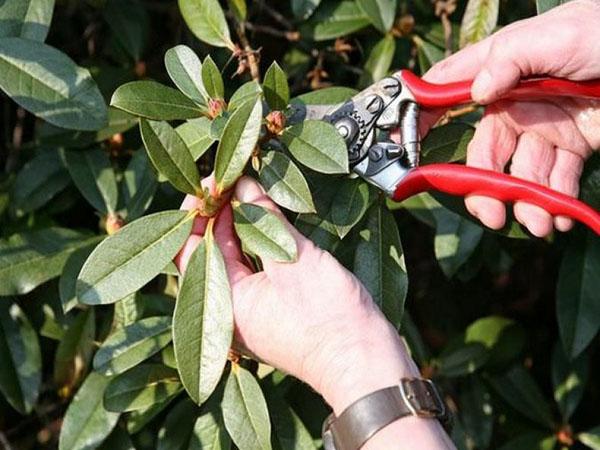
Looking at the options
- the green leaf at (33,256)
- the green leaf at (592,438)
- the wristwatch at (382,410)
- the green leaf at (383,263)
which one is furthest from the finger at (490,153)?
the green leaf at (592,438)

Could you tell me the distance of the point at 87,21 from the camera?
250cm

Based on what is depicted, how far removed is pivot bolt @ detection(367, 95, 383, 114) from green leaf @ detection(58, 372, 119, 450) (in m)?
0.64

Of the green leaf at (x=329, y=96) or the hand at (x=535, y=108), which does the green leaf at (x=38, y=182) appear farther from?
the hand at (x=535, y=108)

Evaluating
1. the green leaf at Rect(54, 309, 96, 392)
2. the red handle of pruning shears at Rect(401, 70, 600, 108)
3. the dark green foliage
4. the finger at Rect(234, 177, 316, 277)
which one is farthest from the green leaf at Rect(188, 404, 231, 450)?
the red handle of pruning shears at Rect(401, 70, 600, 108)

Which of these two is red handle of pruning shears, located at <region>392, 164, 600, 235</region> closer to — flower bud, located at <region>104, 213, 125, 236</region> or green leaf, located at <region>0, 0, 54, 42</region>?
flower bud, located at <region>104, 213, 125, 236</region>

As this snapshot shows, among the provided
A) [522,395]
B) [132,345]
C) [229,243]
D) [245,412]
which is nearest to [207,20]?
[229,243]

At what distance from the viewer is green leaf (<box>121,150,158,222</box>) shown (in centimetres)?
189

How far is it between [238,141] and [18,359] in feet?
2.37

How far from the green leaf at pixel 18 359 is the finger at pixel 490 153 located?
0.82 m

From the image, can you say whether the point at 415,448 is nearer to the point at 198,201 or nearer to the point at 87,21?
the point at 198,201

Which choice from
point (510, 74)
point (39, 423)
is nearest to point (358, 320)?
point (510, 74)

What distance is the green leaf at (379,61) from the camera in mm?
2143

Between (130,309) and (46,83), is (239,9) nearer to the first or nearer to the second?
(46,83)

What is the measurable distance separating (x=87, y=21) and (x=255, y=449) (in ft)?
3.93
